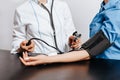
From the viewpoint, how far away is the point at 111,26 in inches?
37.5

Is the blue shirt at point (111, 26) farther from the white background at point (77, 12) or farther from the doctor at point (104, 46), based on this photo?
the white background at point (77, 12)

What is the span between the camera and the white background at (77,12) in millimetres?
1972

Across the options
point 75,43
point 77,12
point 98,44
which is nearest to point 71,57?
point 98,44

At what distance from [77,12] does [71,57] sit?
112 centimetres

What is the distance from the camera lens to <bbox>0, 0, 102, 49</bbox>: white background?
1972mm

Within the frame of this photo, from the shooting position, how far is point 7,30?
2062mm

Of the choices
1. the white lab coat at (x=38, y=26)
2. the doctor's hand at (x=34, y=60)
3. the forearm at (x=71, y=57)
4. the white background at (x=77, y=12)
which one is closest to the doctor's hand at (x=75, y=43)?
the white lab coat at (x=38, y=26)

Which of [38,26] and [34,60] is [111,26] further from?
[38,26]

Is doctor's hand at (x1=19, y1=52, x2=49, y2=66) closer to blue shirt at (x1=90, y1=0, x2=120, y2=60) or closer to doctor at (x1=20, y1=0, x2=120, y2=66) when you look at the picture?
doctor at (x1=20, y1=0, x2=120, y2=66)

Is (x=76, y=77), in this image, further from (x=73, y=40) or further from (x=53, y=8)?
(x=53, y=8)

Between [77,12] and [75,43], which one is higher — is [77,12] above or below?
above

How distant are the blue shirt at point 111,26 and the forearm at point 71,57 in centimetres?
9

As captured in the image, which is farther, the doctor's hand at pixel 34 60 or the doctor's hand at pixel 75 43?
the doctor's hand at pixel 75 43

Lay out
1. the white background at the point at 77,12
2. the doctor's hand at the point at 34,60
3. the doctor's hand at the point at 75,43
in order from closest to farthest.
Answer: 1. the doctor's hand at the point at 34,60
2. the doctor's hand at the point at 75,43
3. the white background at the point at 77,12
